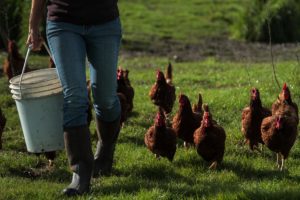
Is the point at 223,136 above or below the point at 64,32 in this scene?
below

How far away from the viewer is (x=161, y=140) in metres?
6.89

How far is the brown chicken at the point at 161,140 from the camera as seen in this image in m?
6.86

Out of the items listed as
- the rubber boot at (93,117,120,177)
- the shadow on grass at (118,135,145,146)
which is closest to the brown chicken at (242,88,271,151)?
the shadow on grass at (118,135,145,146)

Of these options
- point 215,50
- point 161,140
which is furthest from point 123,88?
point 215,50

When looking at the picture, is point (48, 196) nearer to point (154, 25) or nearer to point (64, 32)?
point (64, 32)

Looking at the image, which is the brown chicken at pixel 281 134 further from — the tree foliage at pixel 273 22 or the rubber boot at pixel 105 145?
the tree foliage at pixel 273 22

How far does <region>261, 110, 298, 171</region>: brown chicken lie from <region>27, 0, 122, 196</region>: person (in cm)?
178

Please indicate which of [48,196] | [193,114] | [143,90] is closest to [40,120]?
[48,196]

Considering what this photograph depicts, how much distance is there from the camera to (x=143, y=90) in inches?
445

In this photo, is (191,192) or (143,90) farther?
(143,90)

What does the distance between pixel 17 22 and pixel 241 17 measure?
24.4ft

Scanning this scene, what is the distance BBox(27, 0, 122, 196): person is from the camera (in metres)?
5.45

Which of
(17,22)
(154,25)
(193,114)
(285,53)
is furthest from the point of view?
(154,25)

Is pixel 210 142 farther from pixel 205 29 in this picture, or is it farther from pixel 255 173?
pixel 205 29
